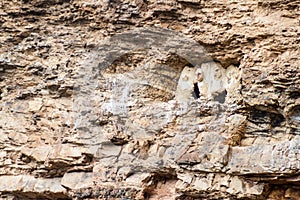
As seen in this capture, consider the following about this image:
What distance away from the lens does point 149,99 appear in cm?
485

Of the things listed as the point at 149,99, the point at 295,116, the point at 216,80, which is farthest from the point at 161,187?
the point at 295,116

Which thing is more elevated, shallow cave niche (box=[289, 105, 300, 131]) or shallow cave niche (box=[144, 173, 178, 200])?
shallow cave niche (box=[289, 105, 300, 131])

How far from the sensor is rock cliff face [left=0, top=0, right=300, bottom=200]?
4051 mm

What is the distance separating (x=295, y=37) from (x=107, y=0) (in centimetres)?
203

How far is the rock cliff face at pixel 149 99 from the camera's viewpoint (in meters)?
4.05

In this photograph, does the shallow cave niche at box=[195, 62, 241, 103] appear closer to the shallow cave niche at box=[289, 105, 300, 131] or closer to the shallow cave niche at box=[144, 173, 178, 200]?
the shallow cave niche at box=[289, 105, 300, 131]

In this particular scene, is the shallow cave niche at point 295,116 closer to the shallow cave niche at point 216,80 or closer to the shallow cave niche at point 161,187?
the shallow cave niche at point 216,80

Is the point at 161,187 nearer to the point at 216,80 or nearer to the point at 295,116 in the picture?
the point at 216,80

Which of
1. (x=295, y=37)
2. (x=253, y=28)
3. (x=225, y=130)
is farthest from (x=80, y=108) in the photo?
(x=295, y=37)

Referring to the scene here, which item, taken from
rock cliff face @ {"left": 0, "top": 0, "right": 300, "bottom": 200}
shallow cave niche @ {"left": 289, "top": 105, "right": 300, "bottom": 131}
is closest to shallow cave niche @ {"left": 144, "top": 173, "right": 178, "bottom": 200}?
rock cliff face @ {"left": 0, "top": 0, "right": 300, "bottom": 200}

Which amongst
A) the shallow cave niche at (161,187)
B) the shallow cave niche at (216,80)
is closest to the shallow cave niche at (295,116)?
the shallow cave niche at (216,80)

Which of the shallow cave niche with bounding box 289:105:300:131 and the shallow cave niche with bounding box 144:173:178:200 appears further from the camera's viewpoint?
the shallow cave niche with bounding box 144:173:178:200

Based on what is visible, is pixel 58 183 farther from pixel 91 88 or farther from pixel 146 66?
pixel 146 66

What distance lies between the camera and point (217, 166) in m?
4.10
